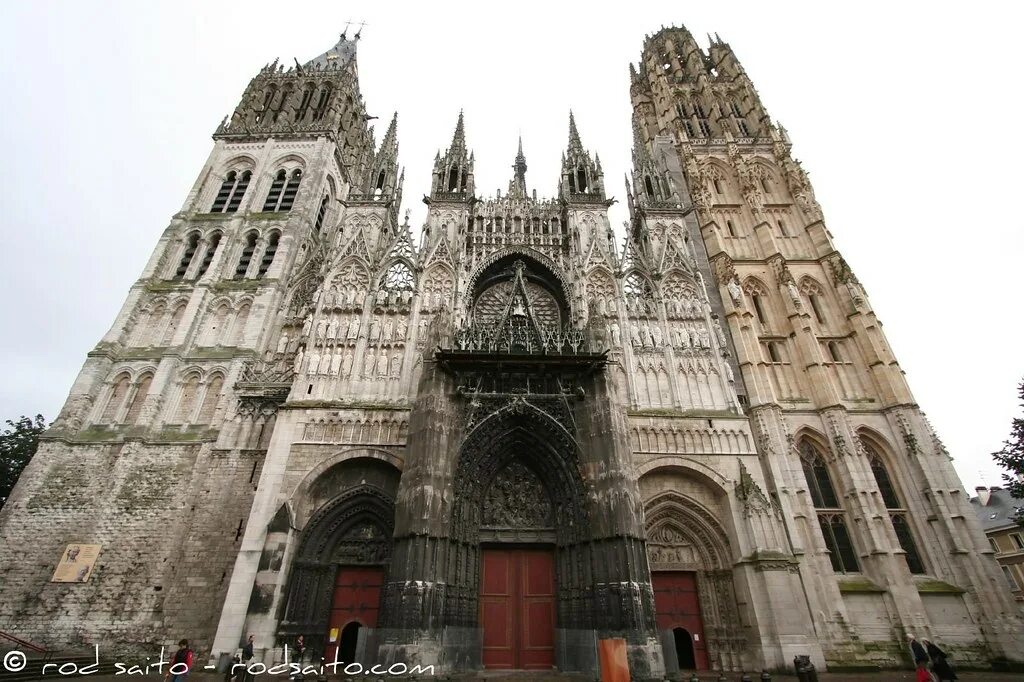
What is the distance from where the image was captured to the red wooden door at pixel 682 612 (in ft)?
47.9

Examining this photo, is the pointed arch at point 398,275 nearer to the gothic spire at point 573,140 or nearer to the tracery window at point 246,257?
the tracery window at point 246,257

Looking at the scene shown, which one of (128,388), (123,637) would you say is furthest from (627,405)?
(128,388)

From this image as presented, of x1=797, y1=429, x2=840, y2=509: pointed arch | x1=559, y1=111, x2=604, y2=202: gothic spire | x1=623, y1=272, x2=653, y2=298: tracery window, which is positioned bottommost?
x1=797, y1=429, x2=840, y2=509: pointed arch

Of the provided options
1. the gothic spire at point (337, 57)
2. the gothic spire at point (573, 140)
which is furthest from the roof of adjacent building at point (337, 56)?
the gothic spire at point (573, 140)

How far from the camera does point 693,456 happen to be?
1642 centimetres

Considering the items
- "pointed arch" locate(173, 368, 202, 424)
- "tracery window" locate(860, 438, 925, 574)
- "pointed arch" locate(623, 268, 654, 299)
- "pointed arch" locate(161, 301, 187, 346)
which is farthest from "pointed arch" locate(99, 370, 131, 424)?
"tracery window" locate(860, 438, 925, 574)

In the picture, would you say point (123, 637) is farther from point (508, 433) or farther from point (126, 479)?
point (508, 433)

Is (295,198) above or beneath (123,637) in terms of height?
above

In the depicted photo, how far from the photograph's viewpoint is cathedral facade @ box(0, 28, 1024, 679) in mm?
13422

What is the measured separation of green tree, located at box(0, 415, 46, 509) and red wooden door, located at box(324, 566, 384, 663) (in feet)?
67.7

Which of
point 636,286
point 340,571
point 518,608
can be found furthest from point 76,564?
point 636,286

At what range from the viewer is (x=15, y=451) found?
2520cm

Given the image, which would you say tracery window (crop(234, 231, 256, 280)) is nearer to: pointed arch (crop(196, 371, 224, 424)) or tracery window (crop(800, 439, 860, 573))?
pointed arch (crop(196, 371, 224, 424))

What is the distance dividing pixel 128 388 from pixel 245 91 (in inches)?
849
